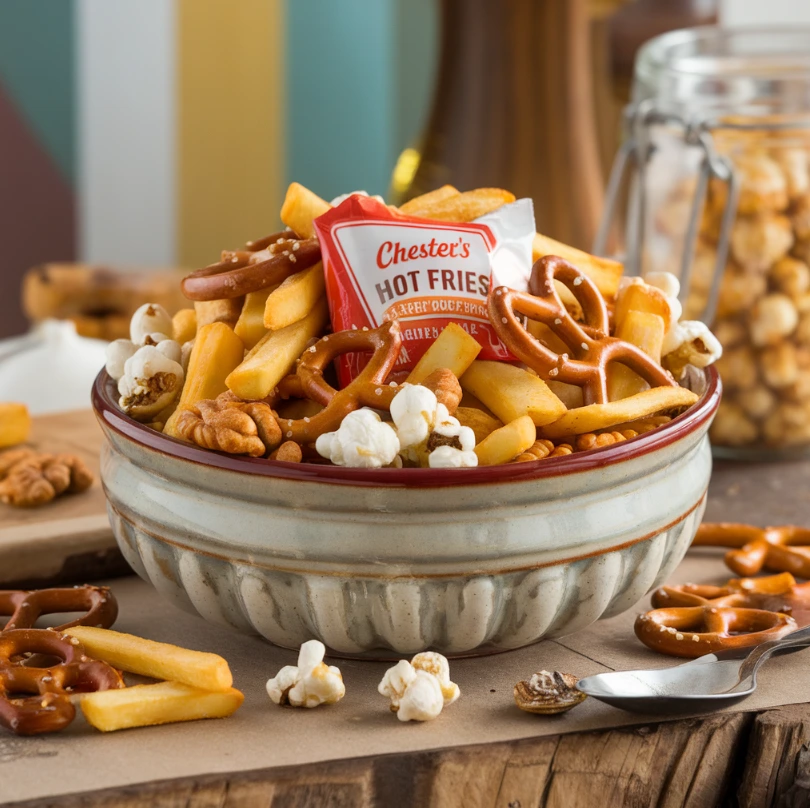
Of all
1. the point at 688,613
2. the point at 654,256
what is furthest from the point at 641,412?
the point at 654,256

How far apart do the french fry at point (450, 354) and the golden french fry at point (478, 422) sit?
1.3 inches

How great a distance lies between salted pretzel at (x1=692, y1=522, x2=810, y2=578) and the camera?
131cm

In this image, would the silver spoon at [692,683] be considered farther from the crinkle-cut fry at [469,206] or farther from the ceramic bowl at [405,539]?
the crinkle-cut fry at [469,206]

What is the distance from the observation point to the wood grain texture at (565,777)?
2.98 feet

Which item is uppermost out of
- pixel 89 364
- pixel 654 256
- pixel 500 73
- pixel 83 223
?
pixel 500 73

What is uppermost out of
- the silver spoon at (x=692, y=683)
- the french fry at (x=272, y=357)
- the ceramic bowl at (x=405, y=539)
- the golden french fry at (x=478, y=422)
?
the french fry at (x=272, y=357)

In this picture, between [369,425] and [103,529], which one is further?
[103,529]

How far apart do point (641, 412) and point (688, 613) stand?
0.22 meters

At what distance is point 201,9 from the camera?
12.7 feet

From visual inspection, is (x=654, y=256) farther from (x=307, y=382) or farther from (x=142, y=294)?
(x=142, y=294)

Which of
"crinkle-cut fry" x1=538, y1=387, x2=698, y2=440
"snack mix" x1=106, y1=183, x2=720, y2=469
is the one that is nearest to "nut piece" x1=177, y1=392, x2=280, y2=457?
"snack mix" x1=106, y1=183, x2=720, y2=469

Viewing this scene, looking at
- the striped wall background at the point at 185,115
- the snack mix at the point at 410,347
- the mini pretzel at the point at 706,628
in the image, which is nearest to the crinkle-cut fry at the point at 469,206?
the snack mix at the point at 410,347

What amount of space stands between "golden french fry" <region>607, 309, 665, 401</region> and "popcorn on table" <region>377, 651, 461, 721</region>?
0.27 m

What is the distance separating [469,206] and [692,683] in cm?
45
